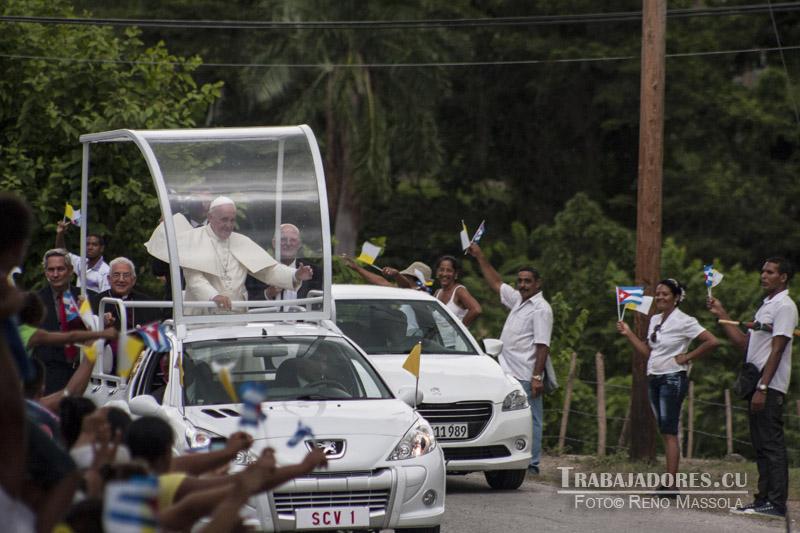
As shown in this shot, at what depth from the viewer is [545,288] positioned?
27000 mm

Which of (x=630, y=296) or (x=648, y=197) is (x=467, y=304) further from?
(x=630, y=296)

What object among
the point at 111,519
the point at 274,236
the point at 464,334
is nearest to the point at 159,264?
the point at 274,236

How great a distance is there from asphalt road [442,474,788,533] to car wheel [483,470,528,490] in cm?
9

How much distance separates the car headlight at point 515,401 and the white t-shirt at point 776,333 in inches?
80.8

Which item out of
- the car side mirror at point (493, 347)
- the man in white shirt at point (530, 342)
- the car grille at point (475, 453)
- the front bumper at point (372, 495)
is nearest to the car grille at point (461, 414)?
the car grille at point (475, 453)

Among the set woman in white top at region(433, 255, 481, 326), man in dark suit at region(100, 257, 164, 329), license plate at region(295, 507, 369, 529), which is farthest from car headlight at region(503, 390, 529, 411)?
license plate at region(295, 507, 369, 529)

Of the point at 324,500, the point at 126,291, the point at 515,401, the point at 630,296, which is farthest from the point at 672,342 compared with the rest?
the point at 126,291

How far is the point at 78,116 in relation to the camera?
→ 1683 cm

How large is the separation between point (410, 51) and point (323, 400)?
22.9 m

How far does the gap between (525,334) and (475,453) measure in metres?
1.92

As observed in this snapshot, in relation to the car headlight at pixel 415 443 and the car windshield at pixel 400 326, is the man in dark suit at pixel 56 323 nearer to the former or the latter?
the car windshield at pixel 400 326

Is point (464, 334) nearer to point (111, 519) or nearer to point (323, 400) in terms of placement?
point (323, 400)

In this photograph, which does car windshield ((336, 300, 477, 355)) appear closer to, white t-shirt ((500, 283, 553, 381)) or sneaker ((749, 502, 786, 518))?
white t-shirt ((500, 283, 553, 381))

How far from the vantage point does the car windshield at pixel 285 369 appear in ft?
31.8
